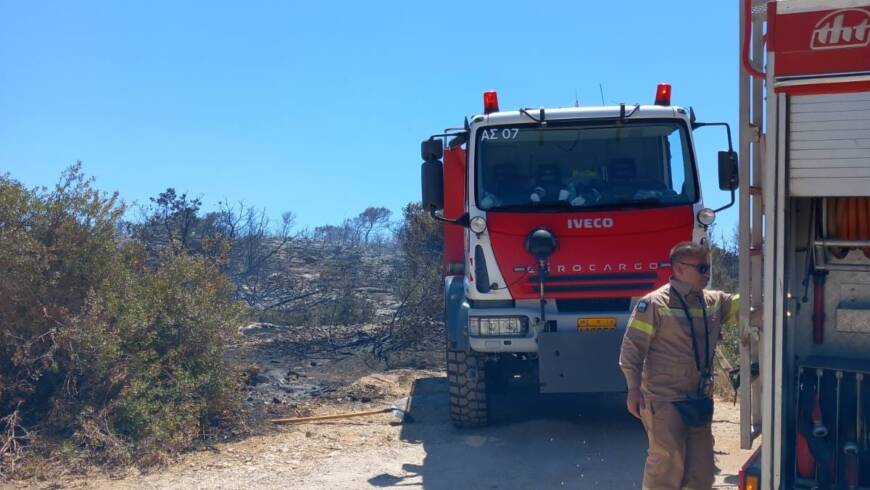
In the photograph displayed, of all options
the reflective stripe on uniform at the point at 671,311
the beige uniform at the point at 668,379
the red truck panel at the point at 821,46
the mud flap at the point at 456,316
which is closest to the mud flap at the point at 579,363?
the mud flap at the point at 456,316

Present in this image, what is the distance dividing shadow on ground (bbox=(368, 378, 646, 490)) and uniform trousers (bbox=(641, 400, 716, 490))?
161 cm

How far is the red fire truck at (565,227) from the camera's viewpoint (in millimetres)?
7094

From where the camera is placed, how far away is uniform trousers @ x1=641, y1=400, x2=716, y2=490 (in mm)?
4688

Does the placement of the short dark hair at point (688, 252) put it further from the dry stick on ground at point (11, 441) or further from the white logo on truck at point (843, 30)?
the dry stick on ground at point (11, 441)

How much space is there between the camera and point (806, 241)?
13.6 ft

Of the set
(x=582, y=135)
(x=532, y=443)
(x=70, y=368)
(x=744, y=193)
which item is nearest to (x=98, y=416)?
(x=70, y=368)

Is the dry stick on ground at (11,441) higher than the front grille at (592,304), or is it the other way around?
the front grille at (592,304)

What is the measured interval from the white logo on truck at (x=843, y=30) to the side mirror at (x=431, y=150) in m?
4.29

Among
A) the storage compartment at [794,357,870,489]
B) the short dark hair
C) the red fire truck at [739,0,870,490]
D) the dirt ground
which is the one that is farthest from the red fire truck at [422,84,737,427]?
the storage compartment at [794,357,870,489]

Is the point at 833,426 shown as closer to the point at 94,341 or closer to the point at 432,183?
the point at 432,183

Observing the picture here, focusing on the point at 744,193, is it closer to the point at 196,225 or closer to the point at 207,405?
the point at 207,405

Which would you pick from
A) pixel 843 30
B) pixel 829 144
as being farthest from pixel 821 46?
pixel 829 144

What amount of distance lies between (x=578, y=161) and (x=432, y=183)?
4.08 ft

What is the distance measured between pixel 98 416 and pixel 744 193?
5.40m
